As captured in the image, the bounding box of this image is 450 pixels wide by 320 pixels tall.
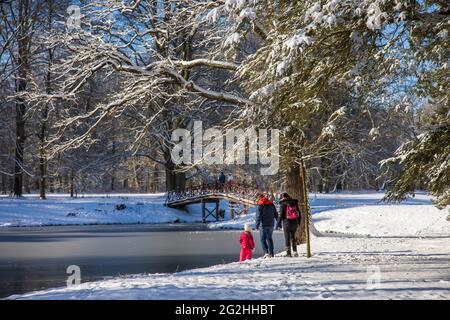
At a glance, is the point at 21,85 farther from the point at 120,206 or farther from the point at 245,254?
the point at 245,254

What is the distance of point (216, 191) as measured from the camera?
41938mm

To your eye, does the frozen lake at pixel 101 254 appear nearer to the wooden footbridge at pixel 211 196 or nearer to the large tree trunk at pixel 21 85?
the wooden footbridge at pixel 211 196

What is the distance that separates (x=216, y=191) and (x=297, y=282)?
32412 mm

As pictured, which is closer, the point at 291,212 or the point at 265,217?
the point at 291,212

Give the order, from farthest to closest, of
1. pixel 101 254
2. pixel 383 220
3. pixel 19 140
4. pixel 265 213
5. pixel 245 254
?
1. pixel 19 140
2. pixel 383 220
3. pixel 101 254
4. pixel 245 254
5. pixel 265 213

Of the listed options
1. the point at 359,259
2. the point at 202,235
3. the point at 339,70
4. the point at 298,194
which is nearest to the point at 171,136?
the point at 202,235

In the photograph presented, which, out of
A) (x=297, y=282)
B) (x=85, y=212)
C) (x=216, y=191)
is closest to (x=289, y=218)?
(x=297, y=282)

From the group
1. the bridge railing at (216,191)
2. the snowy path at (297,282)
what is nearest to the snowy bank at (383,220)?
the bridge railing at (216,191)

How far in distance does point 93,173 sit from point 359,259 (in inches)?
1299

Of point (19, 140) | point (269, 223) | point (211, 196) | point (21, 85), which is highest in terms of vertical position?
point (21, 85)

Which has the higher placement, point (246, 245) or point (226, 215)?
point (246, 245)

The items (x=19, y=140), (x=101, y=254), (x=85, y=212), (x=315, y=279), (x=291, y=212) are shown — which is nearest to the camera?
(x=315, y=279)

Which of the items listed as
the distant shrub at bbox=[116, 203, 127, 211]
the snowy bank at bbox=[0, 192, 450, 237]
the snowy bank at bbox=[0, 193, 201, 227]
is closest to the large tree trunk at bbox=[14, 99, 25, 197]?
the snowy bank at bbox=[0, 193, 201, 227]

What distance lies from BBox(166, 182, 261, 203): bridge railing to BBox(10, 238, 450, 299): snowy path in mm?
25058
